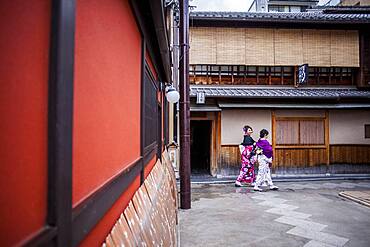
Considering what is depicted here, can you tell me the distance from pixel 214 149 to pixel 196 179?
5.12 ft

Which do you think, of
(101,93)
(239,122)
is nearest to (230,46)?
(239,122)

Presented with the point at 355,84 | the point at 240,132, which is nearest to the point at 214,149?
the point at 240,132

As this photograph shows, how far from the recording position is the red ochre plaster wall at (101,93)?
111 cm

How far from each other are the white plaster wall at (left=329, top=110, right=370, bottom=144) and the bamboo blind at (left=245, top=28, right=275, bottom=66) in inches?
148

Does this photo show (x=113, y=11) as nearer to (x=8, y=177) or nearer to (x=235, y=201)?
(x=8, y=177)

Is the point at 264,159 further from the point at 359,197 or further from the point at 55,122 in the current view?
the point at 55,122

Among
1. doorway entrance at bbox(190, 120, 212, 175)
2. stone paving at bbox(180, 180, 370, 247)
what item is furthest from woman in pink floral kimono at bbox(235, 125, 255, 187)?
doorway entrance at bbox(190, 120, 212, 175)

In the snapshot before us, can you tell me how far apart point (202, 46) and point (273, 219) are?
816cm

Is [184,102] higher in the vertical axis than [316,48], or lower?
lower

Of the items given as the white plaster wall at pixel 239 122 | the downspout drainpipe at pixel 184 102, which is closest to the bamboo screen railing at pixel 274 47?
the white plaster wall at pixel 239 122

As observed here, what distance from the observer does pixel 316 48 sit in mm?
12133

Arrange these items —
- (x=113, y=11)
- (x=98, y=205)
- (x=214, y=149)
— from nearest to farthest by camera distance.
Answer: (x=98, y=205)
(x=113, y=11)
(x=214, y=149)

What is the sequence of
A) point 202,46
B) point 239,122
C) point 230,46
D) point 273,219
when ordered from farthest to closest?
point 230,46 → point 202,46 → point 239,122 → point 273,219

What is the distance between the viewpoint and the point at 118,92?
187cm
